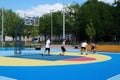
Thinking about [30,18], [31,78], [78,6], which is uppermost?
[78,6]

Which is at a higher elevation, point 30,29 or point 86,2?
point 86,2

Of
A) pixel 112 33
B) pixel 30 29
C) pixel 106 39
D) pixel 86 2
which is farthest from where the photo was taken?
pixel 30 29

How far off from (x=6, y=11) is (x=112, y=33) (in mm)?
35667

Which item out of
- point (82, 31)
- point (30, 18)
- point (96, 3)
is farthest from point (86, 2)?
point (30, 18)

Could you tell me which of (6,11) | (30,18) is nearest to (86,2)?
(6,11)

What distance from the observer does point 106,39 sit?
74.4 meters

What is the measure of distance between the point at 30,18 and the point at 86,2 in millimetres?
38789

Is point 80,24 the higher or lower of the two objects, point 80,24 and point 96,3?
the lower

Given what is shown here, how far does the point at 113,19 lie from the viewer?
68.5 m

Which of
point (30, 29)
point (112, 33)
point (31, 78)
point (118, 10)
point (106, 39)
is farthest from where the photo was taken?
point (30, 29)

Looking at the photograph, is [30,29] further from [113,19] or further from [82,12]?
[113,19]

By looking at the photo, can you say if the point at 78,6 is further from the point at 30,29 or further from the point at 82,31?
the point at 30,29

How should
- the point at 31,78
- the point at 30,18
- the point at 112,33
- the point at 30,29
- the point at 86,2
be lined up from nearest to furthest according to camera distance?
the point at 31,78
the point at 30,18
the point at 112,33
the point at 86,2
the point at 30,29

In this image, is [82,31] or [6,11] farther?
[6,11]
